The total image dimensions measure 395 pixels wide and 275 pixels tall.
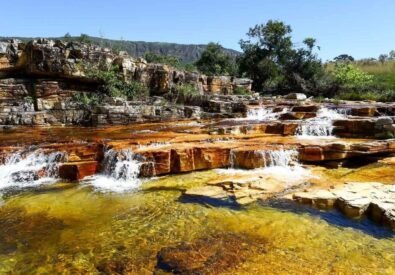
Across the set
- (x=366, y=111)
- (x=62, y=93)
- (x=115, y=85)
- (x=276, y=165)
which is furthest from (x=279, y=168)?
(x=62, y=93)

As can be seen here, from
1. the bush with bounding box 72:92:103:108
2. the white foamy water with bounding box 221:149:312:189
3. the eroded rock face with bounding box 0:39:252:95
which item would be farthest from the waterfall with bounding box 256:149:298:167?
the eroded rock face with bounding box 0:39:252:95

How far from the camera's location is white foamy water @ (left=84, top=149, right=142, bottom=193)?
6.90 metres

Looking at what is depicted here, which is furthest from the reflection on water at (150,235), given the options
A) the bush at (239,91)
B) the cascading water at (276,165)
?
the bush at (239,91)

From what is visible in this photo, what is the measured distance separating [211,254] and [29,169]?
5.38 m

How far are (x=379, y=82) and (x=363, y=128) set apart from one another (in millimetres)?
12474

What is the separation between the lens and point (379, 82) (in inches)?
785

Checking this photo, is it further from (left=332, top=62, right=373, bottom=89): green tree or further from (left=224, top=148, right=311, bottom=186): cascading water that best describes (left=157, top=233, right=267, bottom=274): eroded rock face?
(left=332, top=62, right=373, bottom=89): green tree

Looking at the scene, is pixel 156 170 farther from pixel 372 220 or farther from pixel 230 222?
pixel 372 220

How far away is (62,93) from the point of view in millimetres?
14484

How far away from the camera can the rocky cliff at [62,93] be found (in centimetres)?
1349

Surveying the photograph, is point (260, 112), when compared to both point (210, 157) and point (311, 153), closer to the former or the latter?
point (311, 153)

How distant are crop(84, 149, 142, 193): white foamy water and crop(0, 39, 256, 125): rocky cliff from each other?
590 cm

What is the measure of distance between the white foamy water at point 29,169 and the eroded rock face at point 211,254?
4.41 m

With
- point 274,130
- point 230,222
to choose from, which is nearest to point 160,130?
point 274,130
